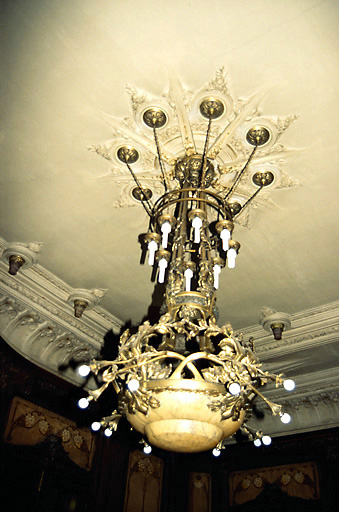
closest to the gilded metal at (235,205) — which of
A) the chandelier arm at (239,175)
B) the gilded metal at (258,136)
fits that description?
the chandelier arm at (239,175)

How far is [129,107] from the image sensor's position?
137 inches

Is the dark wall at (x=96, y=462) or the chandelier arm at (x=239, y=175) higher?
the chandelier arm at (x=239, y=175)

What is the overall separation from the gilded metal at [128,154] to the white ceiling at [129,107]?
0.17m

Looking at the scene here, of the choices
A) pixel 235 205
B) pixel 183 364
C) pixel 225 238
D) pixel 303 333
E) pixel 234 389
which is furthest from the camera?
pixel 303 333

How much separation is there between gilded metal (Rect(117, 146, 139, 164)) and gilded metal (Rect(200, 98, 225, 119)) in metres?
0.76

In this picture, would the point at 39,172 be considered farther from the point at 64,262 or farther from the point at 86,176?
the point at 64,262

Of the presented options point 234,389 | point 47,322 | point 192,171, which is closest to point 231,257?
point 192,171

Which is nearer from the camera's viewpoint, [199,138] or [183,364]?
[183,364]

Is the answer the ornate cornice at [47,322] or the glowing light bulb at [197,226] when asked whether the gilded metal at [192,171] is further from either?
the ornate cornice at [47,322]

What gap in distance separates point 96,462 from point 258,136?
512 centimetres

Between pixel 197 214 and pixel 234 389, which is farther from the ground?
pixel 197 214

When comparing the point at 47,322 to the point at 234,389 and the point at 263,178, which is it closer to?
the point at 263,178

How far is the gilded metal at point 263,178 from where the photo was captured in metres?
3.98

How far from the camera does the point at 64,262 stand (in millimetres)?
5152
